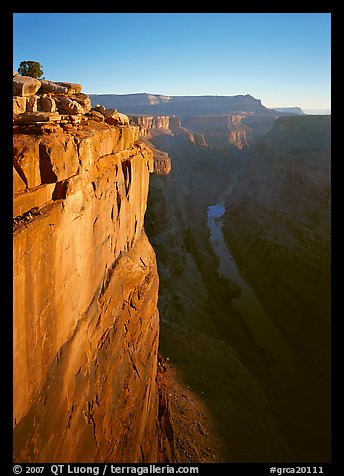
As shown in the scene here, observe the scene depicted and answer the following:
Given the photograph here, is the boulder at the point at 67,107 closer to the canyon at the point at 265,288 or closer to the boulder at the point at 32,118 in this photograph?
the boulder at the point at 32,118

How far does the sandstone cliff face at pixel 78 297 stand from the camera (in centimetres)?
495

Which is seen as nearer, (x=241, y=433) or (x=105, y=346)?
(x=105, y=346)

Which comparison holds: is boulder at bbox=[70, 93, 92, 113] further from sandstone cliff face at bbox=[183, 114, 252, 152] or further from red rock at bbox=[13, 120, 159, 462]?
sandstone cliff face at bbox=[183, 114, 252, 152]

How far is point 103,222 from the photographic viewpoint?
26.2 ft

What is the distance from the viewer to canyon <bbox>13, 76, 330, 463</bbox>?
536 cm

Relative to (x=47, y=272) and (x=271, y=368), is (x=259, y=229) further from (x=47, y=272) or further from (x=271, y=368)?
(x=47, y=272)

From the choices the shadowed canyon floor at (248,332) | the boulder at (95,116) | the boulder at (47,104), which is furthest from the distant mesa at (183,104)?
the boulder at (47,104)

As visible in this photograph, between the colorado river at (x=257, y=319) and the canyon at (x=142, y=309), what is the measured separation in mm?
185

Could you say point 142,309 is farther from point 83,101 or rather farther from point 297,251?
point 297,251

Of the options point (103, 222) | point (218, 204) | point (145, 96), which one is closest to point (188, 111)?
point (145, 96)

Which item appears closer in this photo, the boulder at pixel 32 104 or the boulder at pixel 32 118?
the boulder at pixel 32 118

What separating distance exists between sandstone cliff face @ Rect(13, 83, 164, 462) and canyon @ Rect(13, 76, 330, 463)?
1.2 inches

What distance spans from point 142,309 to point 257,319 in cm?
2592
